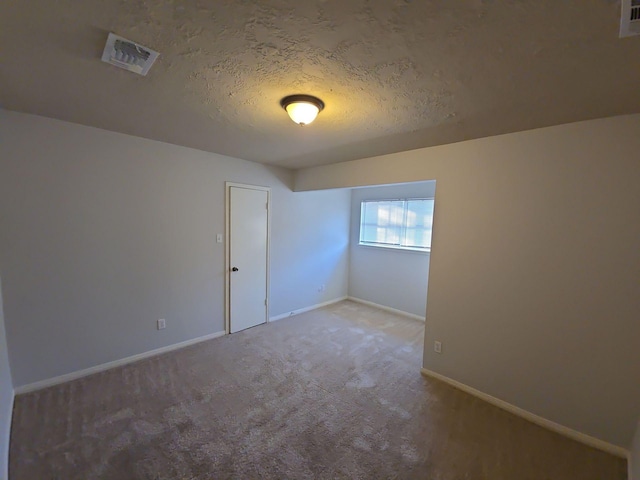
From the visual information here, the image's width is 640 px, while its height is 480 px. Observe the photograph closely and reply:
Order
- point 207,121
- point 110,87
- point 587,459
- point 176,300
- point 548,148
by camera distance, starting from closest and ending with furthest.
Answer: point 110,87 < point 587,459 < point 548,148 < point 207,121 < point 176,300

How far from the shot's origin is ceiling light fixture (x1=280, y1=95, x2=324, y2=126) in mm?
1692

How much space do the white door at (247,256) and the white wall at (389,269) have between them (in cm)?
201

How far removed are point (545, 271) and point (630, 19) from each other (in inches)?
67.1

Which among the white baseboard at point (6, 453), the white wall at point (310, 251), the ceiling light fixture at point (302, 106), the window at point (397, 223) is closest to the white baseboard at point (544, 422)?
the window at point (397, 223)

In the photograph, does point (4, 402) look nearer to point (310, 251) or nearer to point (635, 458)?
point (310, 251)

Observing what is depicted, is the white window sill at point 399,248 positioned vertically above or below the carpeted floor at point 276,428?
above

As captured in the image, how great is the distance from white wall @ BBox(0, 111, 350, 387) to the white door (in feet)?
0.53

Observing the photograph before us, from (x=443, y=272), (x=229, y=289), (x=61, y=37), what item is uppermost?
(x=61, y=37)

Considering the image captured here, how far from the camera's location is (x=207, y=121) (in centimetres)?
222

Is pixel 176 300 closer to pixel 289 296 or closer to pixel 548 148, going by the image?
pixel 289 296

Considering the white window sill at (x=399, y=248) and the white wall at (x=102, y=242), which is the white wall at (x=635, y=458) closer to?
the white window sill at (x=399, y=248)


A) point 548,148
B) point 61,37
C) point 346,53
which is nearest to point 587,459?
point 548,148

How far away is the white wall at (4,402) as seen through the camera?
1601 millimetres

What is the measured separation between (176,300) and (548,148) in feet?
12.8
